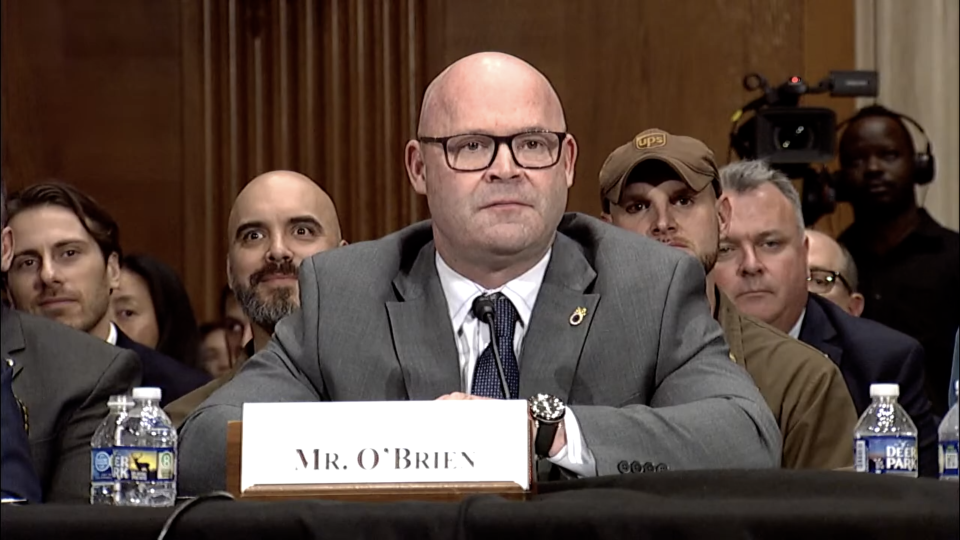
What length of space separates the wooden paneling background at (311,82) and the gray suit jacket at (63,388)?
189 centimetres

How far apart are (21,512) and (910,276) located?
302 cm

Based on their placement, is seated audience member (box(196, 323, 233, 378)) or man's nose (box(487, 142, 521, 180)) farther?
seated audience member (box(196, 323, 233, 378))

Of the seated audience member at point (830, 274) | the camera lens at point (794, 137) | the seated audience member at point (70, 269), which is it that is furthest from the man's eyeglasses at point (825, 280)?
the seated audience member at point (70, 269)

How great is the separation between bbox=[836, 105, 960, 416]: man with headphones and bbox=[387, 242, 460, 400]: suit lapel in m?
Answer: 1.95

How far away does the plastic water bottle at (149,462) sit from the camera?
7.10 ft

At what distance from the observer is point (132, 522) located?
1743mm

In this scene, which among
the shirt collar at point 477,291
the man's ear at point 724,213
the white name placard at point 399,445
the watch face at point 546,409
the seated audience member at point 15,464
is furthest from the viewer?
the man's ear at point 724,213

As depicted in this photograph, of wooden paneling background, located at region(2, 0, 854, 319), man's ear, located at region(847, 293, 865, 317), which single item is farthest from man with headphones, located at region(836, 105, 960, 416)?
wooden paneling background, located at region(2, 0, 854, 319)

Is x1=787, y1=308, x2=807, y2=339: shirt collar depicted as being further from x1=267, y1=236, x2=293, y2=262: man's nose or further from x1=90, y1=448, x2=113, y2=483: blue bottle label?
x1=90, y1=448, x2=113, y2=483: blue bottle label

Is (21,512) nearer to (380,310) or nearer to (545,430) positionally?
(545,430)

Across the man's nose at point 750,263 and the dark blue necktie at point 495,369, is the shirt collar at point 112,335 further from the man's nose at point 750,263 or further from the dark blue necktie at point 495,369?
the dark blue necktie at point 495,369

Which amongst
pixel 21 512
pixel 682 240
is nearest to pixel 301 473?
pixel 21 512

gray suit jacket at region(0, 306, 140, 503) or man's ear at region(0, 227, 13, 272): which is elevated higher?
man's ear at region(0, 227, 13, 272)

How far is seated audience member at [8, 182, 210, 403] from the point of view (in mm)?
3783
